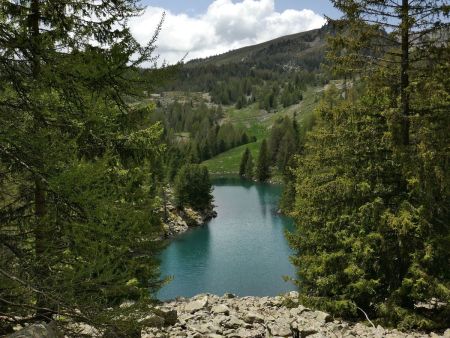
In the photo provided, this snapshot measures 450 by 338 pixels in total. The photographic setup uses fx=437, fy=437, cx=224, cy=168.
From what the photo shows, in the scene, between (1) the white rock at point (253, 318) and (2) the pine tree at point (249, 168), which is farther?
(2) the pine tree at point (249, 168)

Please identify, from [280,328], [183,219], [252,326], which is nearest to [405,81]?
[280,328]

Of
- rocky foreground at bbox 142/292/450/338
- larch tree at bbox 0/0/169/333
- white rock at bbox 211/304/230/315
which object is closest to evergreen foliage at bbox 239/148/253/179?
white rock at bbox 211/304/230/315

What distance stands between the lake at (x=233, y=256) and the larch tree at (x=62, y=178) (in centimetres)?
1556

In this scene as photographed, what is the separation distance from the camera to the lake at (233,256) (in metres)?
37.1

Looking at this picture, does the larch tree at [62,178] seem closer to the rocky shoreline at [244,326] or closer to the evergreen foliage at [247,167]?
the rocky shoreline at [244,326]

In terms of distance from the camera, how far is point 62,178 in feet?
18.4

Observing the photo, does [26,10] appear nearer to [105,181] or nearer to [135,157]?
[135,157]

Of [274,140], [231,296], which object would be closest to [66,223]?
[231,296]

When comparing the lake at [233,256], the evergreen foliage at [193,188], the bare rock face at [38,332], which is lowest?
the lake at [233,256]

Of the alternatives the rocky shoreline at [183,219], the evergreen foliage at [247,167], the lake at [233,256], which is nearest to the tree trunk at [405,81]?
the lake at [233,256]

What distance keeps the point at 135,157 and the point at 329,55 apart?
8.01m

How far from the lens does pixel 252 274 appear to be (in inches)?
1580

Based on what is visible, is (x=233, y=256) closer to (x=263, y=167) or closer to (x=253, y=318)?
(x=253, y=318)

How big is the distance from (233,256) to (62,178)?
4222cm
